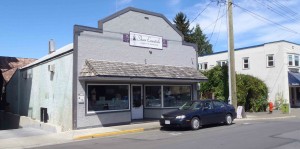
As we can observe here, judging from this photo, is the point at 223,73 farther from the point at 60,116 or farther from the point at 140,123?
the point at 60,116

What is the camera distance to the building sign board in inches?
768

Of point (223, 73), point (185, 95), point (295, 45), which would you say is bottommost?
point (185, 95)

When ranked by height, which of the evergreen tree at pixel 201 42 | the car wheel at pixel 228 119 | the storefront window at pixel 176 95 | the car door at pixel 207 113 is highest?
the evergreen tree at pixel 201 42

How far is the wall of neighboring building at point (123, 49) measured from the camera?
1697 centimetres

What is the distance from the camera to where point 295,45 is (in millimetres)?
35062

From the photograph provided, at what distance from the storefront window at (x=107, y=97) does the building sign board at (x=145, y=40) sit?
8.78ft

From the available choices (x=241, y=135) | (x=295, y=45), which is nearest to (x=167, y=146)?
(x=241, y=135)

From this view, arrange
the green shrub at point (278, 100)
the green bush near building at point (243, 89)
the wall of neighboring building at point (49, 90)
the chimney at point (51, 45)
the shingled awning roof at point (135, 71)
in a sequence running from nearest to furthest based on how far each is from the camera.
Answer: the shingled awning roof at point (135, 71) → the wall of neighboring building at point (49, 90) → the chimney at point (51, 45) → the green bush near building at point (243, 89) → the green shrub at point (278, 100)

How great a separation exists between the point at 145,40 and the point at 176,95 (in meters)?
4.28

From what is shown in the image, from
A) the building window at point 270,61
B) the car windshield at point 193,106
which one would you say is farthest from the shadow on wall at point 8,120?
the building window at point 270,61

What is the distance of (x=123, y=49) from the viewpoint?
747 inches

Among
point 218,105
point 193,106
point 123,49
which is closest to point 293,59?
point 218,105

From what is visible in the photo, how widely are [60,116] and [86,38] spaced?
4.44 m

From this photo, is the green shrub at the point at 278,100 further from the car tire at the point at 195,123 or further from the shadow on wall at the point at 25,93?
the shadow on wall at the point at 25,93
